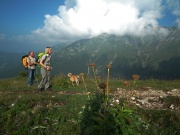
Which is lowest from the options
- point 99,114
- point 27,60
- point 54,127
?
point 54,127

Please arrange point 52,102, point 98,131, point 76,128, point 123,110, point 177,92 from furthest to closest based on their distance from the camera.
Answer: point 177,92 → point 52,102 → point 76,128 → point 123,110 → point 98,131

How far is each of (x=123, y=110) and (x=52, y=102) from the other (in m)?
5.68

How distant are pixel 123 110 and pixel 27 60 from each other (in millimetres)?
14714

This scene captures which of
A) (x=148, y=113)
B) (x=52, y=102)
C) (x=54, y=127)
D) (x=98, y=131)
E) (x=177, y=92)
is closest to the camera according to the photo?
(x=98, y=131)

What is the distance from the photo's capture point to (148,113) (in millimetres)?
8562

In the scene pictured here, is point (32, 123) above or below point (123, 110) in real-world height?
below

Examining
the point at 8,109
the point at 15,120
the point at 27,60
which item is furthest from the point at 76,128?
the point at 27,60

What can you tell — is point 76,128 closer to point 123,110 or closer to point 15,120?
point 123,110

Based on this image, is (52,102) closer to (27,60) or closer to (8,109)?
(8,109)

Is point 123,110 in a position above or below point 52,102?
above

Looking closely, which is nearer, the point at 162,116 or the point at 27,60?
the point at 162,116

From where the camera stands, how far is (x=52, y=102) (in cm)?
1069

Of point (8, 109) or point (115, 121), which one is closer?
point (115, 121)

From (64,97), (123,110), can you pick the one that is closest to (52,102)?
(64,97)
